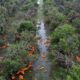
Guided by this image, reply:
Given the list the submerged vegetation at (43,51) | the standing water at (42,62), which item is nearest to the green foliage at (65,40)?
the submerged vegetation at (43,51)

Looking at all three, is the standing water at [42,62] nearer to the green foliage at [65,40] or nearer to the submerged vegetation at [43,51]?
the submerged vegetation at [43,51]

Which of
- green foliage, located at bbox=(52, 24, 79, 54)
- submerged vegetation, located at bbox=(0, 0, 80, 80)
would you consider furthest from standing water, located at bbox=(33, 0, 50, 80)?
green foliage, located at bbox=(52, 24, 79, 54)

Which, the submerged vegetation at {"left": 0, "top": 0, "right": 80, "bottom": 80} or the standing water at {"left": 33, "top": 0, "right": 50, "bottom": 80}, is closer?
the submerged vegetation at {"left": 0, "top": 0, "right": 80, "bottom": 80}

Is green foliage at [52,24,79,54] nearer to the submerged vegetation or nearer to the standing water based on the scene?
the submerged vegetation

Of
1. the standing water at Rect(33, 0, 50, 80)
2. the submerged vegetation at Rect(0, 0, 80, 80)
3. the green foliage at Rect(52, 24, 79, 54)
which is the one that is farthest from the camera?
the green foliage at Rect(52, 24, 79, 54)

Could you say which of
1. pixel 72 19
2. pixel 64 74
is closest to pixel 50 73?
pixel 64 74

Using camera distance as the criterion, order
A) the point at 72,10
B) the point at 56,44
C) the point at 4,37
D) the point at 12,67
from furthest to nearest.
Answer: the point at 72,10 < the point at 4,37 < the point at 56,44 < the point at 12,67

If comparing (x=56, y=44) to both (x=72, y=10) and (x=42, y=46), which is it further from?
(x=72, y=10)

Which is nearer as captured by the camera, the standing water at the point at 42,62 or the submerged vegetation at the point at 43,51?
the submerged vegetation at the point at 43,51

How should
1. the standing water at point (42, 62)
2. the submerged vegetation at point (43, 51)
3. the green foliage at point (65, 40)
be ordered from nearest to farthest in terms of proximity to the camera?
the submerged vegetation at point (43, 51), the standing water at point (42, 62), the green foliage at point (65, 40)
